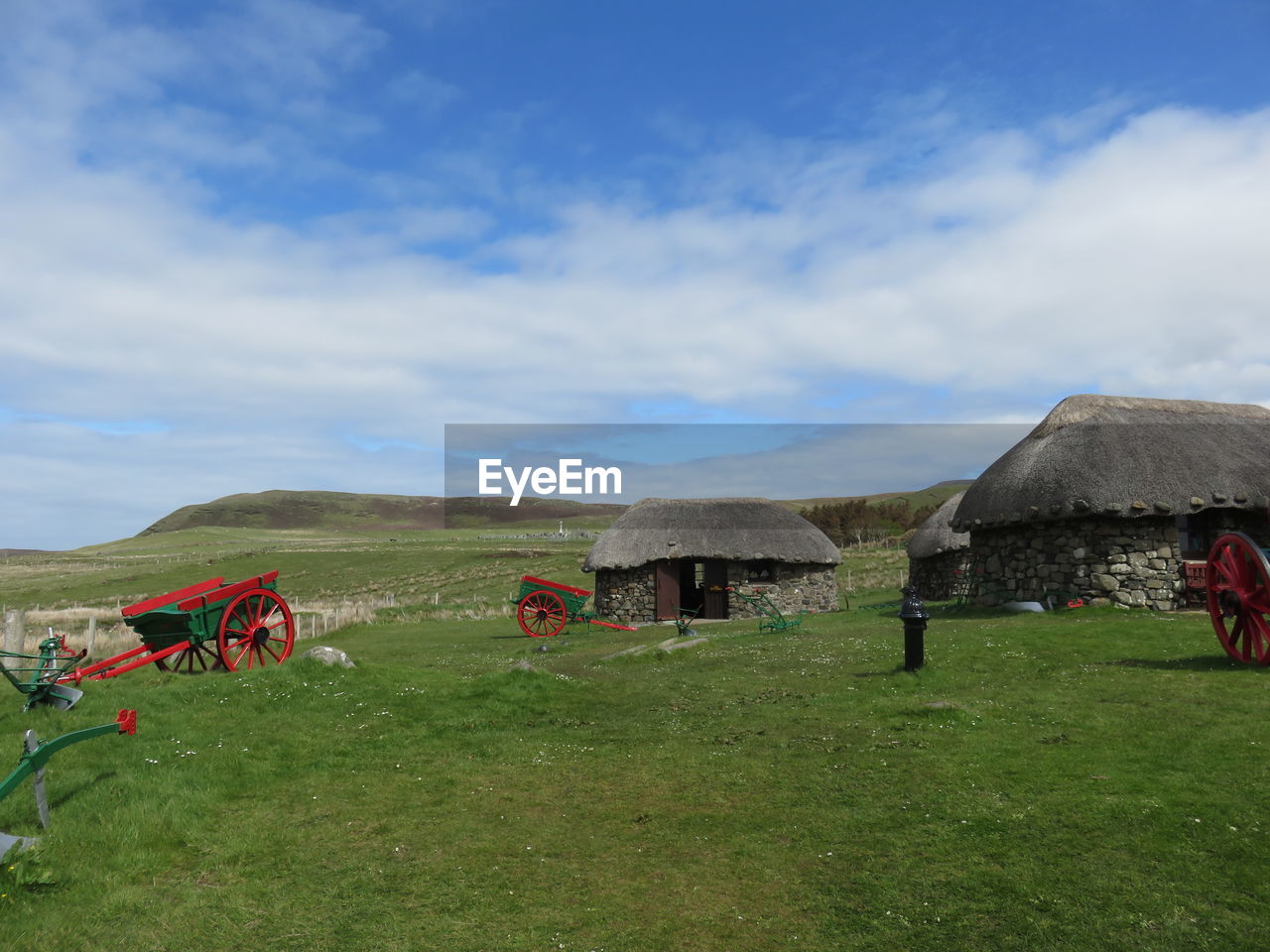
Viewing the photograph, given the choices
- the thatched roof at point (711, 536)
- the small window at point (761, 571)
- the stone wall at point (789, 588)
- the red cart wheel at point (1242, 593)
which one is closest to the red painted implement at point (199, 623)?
the red cart wheel at point (1242, 593)

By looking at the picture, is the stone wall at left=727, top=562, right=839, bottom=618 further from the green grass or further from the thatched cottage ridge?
the green grass

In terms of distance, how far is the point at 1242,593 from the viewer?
500 inches

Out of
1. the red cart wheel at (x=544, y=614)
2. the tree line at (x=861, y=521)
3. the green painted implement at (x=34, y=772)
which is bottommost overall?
the red cart wheel at (x=544, y=614)

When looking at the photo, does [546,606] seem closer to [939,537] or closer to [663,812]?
[939,537]

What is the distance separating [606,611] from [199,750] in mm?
26370

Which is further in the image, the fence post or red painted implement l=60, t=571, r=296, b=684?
the fence post

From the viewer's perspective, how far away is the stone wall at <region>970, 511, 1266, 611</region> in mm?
21109

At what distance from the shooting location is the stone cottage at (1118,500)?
21.2 m

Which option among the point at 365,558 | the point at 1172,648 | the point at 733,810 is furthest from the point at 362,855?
the point at 365,558

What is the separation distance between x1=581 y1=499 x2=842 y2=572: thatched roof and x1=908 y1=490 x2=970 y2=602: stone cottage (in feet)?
18.2

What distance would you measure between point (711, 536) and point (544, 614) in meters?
8.81

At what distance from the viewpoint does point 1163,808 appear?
7.32 meters

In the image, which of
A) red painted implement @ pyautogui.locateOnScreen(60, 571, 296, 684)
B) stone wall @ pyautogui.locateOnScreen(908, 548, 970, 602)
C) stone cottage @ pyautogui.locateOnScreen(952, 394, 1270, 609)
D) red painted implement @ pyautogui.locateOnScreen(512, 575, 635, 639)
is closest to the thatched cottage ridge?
red painted implement @ pyautogui.locateOnScreen(512, 575, 635, 639)

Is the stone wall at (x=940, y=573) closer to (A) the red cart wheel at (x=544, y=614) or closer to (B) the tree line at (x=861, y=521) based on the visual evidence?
(A) the red cart wheel at (x=544, y=614)
